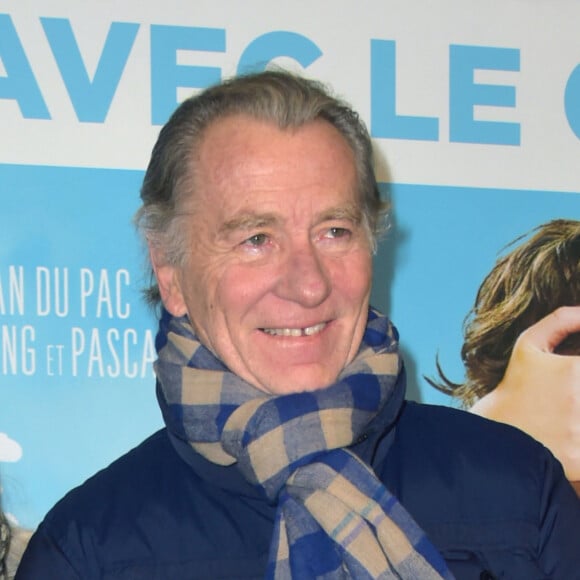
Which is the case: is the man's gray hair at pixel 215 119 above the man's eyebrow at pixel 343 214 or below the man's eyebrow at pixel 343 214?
above

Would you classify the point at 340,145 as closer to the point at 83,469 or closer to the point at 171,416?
the point at 171,416

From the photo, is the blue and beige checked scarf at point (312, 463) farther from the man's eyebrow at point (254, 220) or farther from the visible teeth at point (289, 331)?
the man's eyebrow at point (254, 220)

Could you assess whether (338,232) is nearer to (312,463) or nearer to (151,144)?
(312,463)

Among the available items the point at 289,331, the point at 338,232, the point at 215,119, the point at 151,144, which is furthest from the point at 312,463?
the point at 151,144

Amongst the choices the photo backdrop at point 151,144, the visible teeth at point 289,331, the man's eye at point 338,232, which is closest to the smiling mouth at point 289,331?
the visible teeth at point 289,331

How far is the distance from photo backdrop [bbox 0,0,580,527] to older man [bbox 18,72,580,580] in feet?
1.17

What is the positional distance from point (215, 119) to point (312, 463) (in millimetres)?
455

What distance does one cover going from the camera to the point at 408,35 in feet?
6.77

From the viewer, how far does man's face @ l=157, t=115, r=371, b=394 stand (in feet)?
4.68

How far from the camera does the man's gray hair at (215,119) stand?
1497 millimetres

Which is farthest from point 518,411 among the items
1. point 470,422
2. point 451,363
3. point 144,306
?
point 144,306

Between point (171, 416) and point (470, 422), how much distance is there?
0.40m

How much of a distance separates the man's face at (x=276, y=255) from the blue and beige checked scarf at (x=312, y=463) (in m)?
0.03

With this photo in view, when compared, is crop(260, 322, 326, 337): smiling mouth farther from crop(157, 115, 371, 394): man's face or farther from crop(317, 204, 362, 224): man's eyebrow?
crop(317, 204, 362, 224): man's eyebrow
